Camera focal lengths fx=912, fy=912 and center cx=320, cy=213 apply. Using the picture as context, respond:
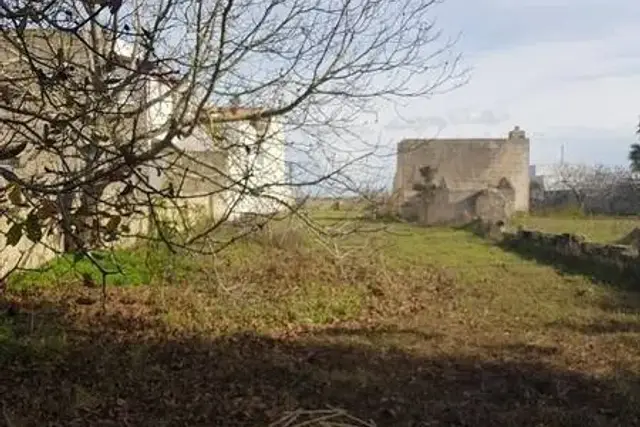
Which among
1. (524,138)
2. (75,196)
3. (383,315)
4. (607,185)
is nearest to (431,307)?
(383,315)

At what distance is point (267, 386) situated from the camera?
7.96 meters

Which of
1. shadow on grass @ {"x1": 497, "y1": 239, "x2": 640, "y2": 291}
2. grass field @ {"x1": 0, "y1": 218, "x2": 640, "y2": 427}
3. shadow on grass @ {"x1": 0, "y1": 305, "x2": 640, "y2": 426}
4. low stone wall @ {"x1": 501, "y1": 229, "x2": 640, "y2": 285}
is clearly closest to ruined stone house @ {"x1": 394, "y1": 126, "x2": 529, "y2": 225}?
low stone wall @ {"x1": 501, "y1": 229, "x2": 640, "y2": 285}

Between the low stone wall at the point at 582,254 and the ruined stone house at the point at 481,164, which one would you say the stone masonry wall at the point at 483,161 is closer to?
the ruined stone house at the point at 481,164

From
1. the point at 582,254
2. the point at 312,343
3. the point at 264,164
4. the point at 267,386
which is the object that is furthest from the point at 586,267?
the point at 267,386

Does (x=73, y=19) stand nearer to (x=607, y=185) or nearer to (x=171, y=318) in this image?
(x=171, y=318)

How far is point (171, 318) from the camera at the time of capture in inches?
443

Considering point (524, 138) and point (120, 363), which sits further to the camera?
point (524, 138)

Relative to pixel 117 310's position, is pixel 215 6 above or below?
above

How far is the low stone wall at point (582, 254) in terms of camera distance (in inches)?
586

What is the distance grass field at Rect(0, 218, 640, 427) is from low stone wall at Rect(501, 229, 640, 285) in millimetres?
522

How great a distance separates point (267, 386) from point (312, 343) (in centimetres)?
218

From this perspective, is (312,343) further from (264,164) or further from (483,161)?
(483,161)

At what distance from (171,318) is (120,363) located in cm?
241

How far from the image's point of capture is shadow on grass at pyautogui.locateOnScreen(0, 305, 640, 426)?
6984mm
